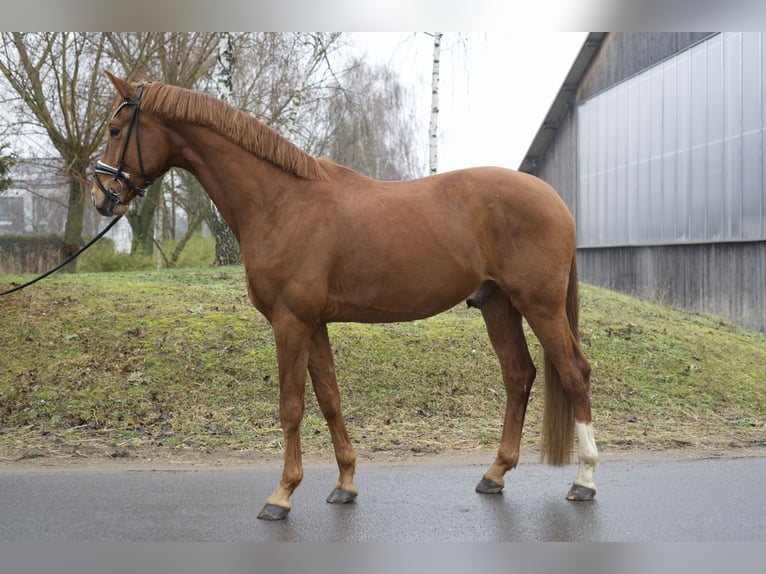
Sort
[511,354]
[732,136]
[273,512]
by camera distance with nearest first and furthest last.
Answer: [273,512]
[511,354]
[732,136]

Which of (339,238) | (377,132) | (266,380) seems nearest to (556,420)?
(339,238)

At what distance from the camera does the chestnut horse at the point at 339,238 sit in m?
4.50

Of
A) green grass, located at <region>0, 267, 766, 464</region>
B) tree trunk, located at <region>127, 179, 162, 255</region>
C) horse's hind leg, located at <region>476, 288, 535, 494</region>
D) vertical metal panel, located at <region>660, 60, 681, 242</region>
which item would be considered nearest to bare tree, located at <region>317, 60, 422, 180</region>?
tree trunk, located at <region>127, 179, 162, 255</region>

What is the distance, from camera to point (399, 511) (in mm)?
4477

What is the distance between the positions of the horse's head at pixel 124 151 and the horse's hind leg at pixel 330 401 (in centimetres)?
144

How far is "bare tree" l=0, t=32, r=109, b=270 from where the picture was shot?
12.5m

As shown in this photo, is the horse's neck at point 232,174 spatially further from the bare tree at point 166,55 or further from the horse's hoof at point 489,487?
the bare tree at point 166,55

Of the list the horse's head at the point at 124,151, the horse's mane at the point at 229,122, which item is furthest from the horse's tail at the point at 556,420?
the horse's head at the point at 124,151

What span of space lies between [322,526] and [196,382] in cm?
364

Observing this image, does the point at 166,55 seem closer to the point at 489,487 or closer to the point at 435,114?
the point at 435,114

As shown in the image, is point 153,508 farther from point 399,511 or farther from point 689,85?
point 689,85

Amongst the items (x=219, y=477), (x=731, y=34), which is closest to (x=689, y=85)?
(x=731, y=34)

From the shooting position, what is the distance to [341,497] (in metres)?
4.73

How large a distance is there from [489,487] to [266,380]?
3.27 meters
